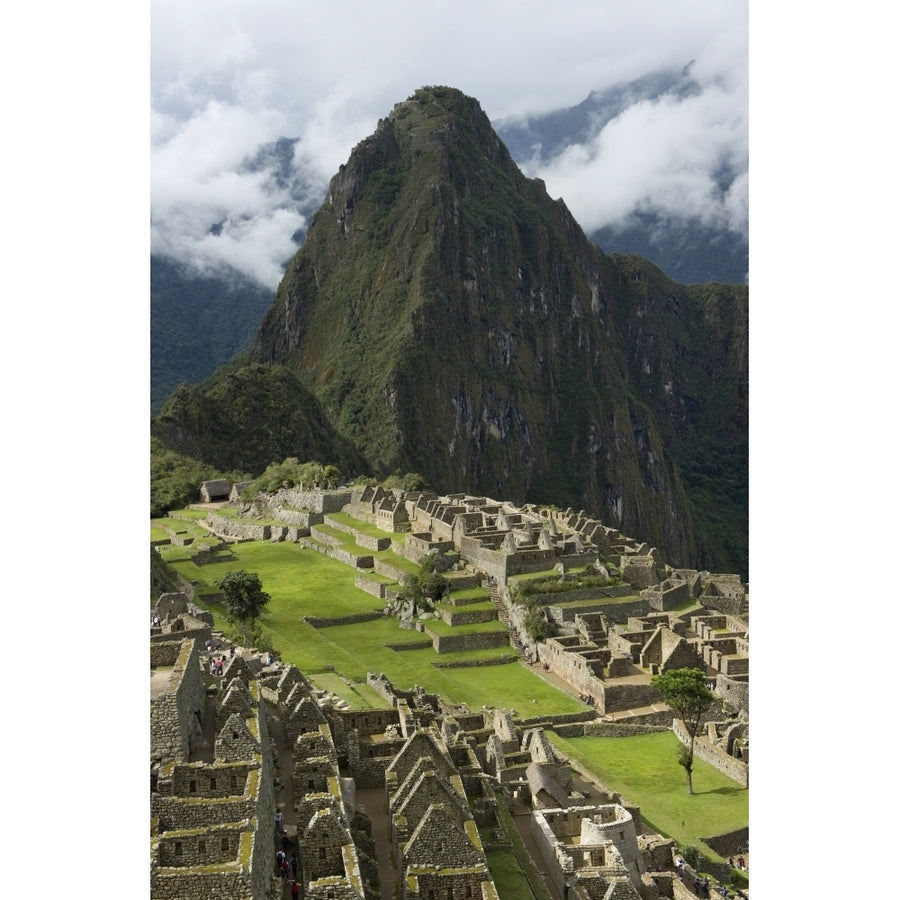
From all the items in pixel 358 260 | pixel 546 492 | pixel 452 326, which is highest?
pixel 358 260

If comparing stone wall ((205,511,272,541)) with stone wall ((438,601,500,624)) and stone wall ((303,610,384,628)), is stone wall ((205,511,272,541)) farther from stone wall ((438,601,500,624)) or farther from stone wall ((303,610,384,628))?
stone wall ((438,601,500,624))

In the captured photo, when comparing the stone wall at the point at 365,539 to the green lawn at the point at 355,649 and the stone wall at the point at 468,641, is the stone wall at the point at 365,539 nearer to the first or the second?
the green lawn at the point at 355,649

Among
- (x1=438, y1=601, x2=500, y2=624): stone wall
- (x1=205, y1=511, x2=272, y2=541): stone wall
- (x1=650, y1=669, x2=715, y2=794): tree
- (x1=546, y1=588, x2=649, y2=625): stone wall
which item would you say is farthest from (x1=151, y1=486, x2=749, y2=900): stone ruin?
(x1=205, y1=511, x2=272, y2=541): stone wall

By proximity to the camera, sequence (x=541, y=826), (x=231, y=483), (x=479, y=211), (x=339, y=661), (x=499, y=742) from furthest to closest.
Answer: (x=479, y=211) < (x=231, y=483) < (x=339, y=661) < (x=499, y=742) < (x=541, y=826)

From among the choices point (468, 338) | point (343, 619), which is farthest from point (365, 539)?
point (468, 338)

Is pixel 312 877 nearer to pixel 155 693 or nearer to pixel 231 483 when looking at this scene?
pixel 155 693

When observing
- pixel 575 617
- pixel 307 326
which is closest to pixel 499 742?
pixel 575 617

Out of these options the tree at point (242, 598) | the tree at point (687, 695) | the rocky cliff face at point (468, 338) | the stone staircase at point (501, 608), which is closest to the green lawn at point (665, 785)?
the tree at point (687, 695)
